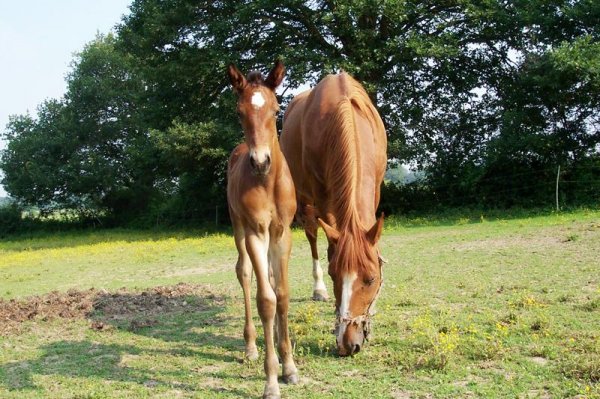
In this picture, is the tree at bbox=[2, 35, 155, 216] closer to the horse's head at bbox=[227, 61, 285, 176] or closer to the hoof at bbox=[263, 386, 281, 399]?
the horse's head at bbox=[227, 61, 285, 176]

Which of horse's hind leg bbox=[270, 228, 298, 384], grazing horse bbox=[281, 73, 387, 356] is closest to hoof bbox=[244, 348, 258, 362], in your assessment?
horse's hind leg bbox=[270, 228, 298, 384]

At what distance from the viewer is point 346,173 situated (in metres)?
4.53

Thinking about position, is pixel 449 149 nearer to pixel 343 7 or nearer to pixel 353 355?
pixel 343 7

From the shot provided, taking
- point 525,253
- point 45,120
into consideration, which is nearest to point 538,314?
point 525,253

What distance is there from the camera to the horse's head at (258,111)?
3.81 meters

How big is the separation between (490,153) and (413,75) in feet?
15.1

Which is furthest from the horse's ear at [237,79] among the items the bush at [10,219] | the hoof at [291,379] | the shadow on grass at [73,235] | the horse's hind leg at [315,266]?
the bush at [10,219]

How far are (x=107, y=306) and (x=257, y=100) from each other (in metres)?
4.30

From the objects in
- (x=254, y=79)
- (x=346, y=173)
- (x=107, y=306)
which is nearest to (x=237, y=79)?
(x=254, y=79)

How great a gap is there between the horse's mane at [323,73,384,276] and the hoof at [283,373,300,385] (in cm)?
89

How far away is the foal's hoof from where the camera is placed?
22.3 ft

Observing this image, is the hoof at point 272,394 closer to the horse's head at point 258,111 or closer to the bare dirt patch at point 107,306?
the horse's head at point 258,111

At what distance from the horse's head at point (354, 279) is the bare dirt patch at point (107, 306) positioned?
2.88m

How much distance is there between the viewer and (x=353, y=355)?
4.43m
